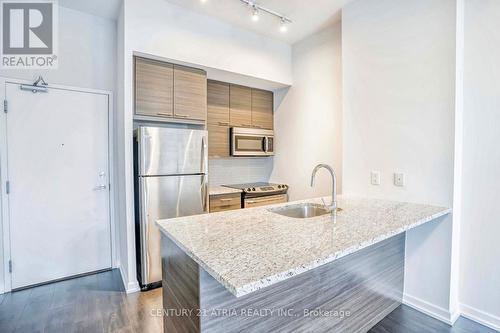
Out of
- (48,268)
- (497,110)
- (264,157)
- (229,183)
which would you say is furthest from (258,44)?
(48,268)

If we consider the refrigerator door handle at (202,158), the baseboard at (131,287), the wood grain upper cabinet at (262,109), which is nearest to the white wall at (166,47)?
the baseboard at (131,287)

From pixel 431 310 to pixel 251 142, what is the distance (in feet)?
9.03

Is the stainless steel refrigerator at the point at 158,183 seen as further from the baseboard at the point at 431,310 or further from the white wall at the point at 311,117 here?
the baseboard at the point at 431,310

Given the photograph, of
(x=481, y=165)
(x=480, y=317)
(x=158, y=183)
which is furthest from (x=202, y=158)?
(x=480, y=317)

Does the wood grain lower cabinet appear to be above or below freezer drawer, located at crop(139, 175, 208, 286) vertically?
above

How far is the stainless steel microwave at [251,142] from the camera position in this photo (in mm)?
3717

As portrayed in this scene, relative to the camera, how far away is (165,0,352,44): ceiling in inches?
108

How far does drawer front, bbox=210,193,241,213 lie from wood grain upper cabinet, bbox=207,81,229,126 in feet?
3.40

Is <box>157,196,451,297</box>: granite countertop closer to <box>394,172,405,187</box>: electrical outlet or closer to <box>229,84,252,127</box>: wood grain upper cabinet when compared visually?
<box>394,172,405,187</box>: electrical outlet

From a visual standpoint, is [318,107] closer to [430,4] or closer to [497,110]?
[430,4]

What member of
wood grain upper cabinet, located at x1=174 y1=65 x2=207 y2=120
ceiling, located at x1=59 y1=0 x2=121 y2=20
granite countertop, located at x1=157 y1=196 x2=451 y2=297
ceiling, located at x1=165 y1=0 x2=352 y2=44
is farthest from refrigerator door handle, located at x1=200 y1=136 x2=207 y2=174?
ceiling, located at x1=59 y1=0 x2=121 y2=20

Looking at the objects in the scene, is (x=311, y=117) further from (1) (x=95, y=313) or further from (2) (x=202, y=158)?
(1) (x=95, y=313)

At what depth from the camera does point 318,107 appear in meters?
3.47

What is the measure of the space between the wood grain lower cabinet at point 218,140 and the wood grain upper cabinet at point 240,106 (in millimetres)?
190
